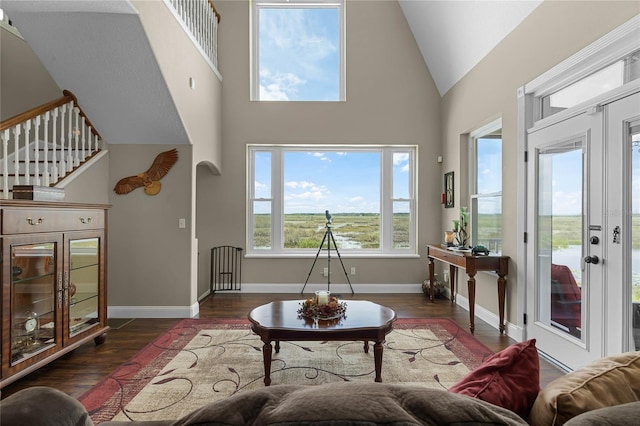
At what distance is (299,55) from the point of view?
5617 millimetres

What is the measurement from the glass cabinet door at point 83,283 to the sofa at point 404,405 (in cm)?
255

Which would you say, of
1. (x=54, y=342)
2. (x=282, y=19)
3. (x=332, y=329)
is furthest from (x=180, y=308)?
(x=282, y=19)

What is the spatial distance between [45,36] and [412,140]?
177 inches

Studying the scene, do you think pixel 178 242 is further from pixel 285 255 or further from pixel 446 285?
pixel 446 285

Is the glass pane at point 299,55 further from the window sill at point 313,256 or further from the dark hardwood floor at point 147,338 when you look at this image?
the dark hardwood floor at point 147,338

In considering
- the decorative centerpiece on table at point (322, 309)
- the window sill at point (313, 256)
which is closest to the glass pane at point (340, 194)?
the window sill at point (313, 256)

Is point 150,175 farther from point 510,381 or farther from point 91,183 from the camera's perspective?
point 510,381

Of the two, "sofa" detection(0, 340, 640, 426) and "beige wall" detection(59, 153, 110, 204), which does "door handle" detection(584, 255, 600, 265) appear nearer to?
"sofa" detection(0, 340, 640, 426)

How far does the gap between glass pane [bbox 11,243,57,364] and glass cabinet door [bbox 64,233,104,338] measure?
0.15 m

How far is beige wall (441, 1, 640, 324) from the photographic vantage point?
251 cm

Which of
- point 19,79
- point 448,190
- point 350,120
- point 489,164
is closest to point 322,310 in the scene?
point 489,164

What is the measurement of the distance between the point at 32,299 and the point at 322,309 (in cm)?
209

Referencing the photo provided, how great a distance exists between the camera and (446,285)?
5.23 m

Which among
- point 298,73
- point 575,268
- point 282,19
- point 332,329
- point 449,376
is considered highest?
point 282,19
